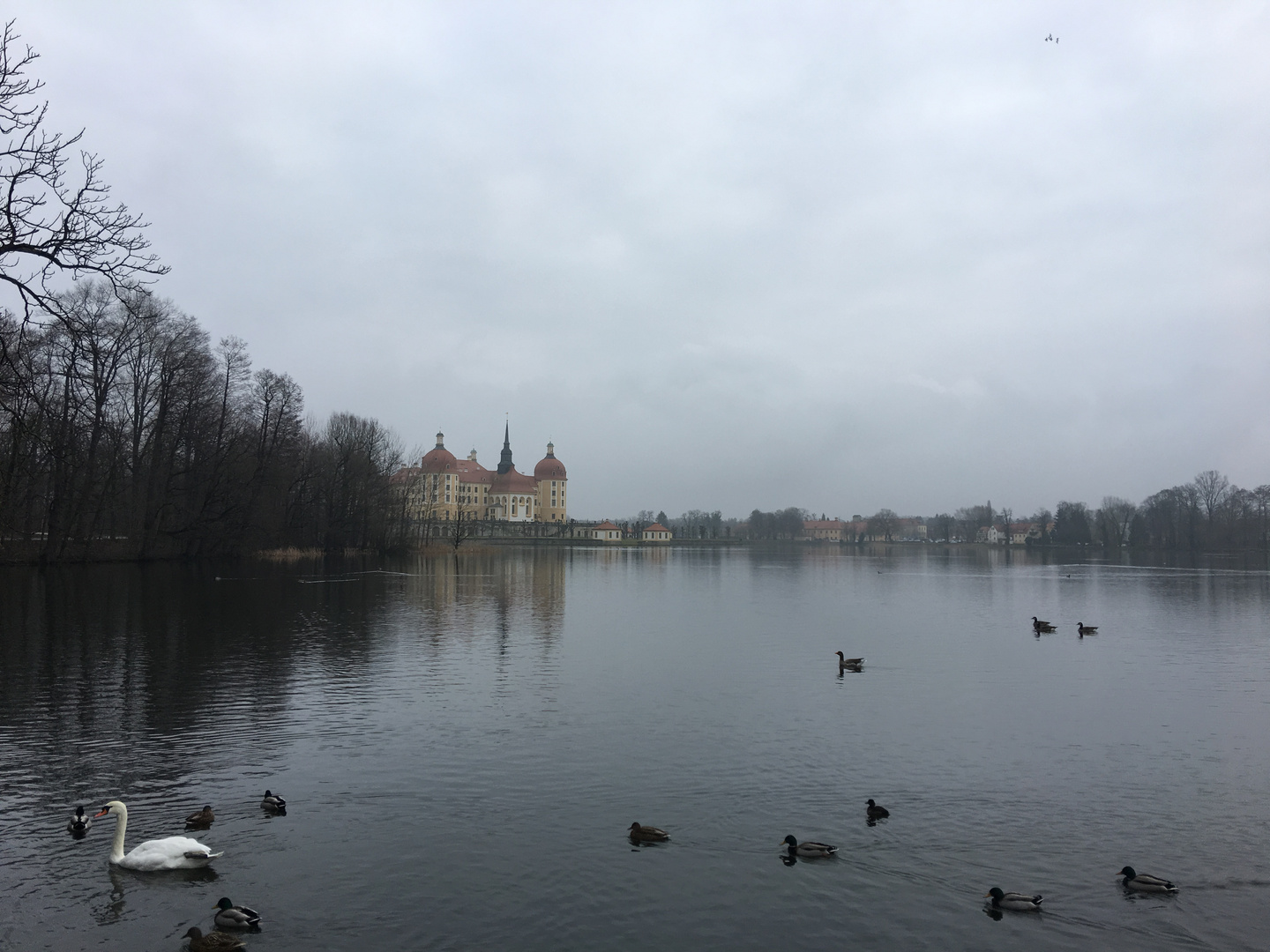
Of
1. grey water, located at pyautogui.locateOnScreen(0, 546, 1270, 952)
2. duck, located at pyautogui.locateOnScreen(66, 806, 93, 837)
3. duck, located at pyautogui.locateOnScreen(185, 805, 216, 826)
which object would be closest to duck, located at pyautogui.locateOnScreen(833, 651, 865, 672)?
grey water, located at pyautogui.locateOnScreen(0, 546, 1270, 952)

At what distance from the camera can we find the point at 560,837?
36.2ft

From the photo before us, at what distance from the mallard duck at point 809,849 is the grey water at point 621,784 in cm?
17

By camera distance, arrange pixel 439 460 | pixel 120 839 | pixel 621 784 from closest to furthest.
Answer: pixel 120 839 → pixel 621 784 → pixel 439 460

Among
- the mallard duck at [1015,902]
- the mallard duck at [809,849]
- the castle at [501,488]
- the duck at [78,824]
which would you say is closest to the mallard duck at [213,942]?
the duck at [78,824]

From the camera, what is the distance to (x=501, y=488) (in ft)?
579

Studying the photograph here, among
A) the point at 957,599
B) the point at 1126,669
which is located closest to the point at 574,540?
the point at 957,599

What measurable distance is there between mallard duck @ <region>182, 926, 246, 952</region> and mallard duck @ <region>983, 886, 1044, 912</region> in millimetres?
7774

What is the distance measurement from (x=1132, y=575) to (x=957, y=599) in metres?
32.3

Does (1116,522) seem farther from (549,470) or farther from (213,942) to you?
(213,942)

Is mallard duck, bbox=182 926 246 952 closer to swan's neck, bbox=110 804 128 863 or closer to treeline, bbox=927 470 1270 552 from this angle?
swan's neck, bbox=110 804 128 863

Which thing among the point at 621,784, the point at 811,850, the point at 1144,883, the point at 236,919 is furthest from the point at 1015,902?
the point at 236,919

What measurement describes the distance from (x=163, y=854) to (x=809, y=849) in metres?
7.57

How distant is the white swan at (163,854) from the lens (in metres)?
9.75

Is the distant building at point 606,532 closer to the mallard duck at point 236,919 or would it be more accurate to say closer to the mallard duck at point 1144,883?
the mallard duck at point 1144,883
